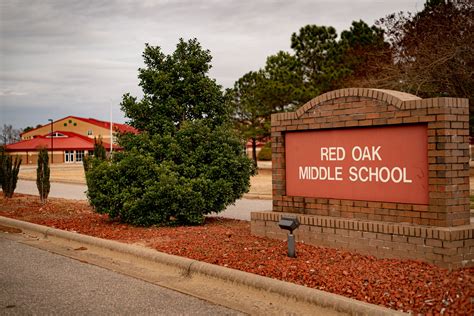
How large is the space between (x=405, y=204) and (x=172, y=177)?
4343 millimetres

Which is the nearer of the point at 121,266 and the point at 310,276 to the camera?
the point at 310,276

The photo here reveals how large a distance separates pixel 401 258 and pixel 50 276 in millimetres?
4303

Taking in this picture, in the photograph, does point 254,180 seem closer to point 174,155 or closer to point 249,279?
point 174,155

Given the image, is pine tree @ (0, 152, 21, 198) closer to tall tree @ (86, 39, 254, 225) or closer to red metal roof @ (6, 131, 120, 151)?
tall tree @ (86, 39, 254, 225)

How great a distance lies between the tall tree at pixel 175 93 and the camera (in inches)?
420

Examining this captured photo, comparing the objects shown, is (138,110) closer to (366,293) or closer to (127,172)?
(127,172)

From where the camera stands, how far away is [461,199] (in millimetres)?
6500

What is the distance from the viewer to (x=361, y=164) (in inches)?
287

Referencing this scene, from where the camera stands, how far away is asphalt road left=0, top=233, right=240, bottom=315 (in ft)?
17.5

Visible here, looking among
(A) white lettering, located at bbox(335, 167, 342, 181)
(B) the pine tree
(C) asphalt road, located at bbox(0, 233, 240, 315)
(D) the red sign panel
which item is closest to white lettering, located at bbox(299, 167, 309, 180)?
(D) the red sign panel

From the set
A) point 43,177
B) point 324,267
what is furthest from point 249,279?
point 43,177

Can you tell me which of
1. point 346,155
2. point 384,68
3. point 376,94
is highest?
point 384,68

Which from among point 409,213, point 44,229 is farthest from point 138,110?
point 409,213

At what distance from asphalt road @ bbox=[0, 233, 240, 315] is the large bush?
93.4 inches
